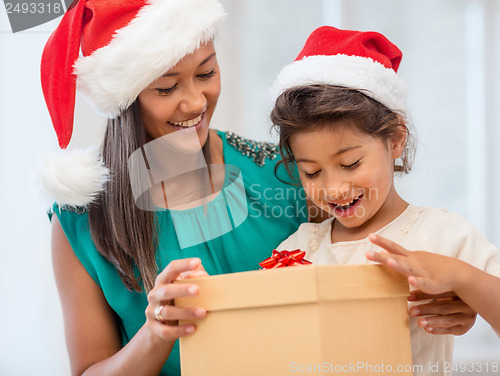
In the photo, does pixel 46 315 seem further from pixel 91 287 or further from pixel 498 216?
pixel 498 216

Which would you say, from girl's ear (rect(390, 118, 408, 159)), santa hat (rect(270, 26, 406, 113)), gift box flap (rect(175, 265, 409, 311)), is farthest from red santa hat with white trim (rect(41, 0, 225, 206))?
gift box flap (rect(175, 265, 409, 311))

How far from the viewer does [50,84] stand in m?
1.20

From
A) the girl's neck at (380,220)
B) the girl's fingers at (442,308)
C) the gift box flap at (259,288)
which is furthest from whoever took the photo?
the girl's neck at (380,220)

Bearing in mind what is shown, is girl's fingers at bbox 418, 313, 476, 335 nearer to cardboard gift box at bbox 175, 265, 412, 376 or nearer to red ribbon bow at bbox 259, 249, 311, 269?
cardboard gift box at bbox 175, 265, 412, 376

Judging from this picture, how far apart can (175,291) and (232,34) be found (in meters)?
1.26

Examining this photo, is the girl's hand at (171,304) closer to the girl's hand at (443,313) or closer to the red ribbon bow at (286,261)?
the red ribbon bow at (286,261)

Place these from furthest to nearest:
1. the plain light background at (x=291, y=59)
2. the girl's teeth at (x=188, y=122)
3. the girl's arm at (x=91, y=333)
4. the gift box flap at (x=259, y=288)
Answer: the plain light background at (x=291, y=59) < the girl's teeth at (x=188, y=122) < the girl's arm at (x=91, y=333) < the gift box flap at (x=259, y=288)

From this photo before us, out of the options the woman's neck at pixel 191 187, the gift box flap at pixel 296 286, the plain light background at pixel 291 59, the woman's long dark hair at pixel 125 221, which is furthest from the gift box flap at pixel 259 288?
the plain light background at pixel 291 59

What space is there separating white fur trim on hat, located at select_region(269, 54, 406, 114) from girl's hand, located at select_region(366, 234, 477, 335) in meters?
0.40

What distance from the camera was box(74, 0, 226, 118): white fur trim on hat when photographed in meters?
1.14

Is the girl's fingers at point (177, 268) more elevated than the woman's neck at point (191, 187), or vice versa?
the woman's neck at point (191, 187)

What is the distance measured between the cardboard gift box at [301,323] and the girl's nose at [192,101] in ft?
1.61

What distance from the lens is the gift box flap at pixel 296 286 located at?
2.31 feet

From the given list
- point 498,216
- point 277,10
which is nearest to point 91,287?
point 277,10
